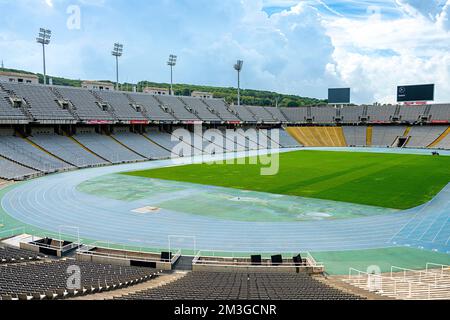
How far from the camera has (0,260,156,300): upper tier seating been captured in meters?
9.22

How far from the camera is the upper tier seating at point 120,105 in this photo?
58.0m

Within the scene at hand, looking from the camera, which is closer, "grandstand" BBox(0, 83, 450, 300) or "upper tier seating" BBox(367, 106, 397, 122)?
"grandstand" BBox(0, 83, 450, 300)

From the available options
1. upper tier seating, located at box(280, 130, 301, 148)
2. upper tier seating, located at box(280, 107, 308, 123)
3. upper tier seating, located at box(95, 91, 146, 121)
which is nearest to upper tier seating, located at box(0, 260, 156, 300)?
upper tier seating, located at box(95, 91, 146, 121)

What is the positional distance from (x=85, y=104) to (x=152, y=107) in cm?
1293

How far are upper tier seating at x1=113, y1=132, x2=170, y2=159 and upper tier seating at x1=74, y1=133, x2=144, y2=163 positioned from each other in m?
1.55

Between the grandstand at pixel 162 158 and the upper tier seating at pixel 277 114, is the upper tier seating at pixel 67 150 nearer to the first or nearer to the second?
the grandstand at pixel 162 158

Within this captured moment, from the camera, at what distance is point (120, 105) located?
6056 centimetres

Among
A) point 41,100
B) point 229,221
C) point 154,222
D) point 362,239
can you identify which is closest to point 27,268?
point 154,222

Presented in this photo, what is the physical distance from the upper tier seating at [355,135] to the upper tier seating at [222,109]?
84.9ft

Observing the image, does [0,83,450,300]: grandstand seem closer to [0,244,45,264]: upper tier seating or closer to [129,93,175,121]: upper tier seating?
[0,244,45,264]: upper tier seating

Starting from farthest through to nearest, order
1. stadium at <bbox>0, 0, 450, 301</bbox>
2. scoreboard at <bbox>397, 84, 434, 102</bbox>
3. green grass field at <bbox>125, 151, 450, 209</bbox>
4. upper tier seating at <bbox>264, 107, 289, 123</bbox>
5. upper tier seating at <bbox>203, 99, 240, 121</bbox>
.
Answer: upper tier seating at <bbox>264, 107, 289, 123</bbox> < scoreboard at <bbox>397, 84, 434, 102</bbox> < upper tier seating at <bbox>203, 99, 240, 121</bbox> < green grass field at <bbox>125, 151, 450, 209</bbox> < stadium at <bbox>0, 0, 450, 301</bbox>

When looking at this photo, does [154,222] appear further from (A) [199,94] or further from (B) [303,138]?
(A) [199,94]

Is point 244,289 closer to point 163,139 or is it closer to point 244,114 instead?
point 163,139

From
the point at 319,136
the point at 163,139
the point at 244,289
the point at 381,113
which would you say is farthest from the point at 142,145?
the point at 381,113
